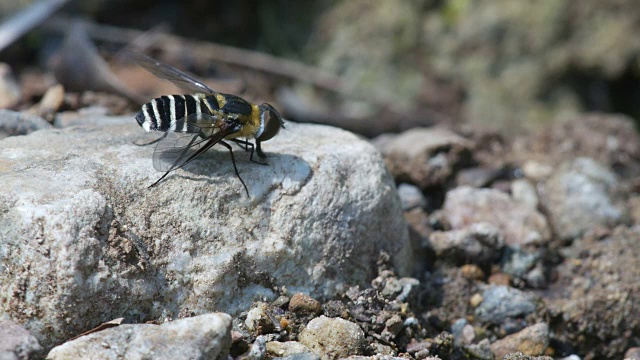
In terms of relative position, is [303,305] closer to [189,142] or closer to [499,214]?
[189,142]

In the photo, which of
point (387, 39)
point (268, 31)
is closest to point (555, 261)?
point (387, 39)

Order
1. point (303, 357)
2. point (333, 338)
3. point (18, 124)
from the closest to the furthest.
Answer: point (303, 357) → point (333, 338) → point (18, 124)

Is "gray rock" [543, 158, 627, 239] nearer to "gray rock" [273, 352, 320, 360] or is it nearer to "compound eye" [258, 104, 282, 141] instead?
"compound eye" [258, 104, 282, 141]

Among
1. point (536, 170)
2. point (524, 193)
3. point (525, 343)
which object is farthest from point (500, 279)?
point (536, 170)

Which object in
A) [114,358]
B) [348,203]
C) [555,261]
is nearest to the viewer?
[114,358]

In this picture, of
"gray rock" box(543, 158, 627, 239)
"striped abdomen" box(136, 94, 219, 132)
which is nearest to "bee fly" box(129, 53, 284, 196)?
"striped abdomen" box(136, 94, 219, 132)

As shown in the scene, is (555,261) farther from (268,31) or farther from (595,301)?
(268,31)
